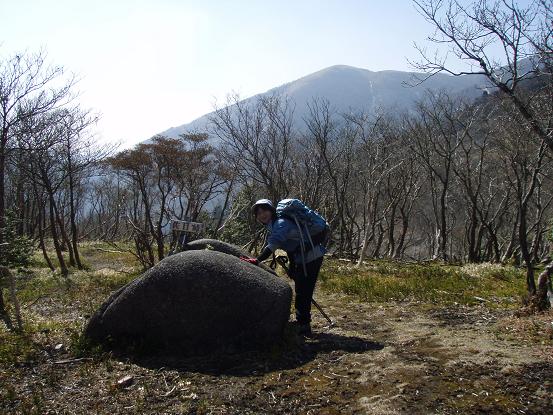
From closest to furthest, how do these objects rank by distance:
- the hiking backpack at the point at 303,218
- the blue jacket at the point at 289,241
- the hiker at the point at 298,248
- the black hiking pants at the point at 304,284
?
the blue jacket at the point at 289,241, the hiker at the point at 298,248, the hiking backpack at the point at 303,218, the black hiking pants at the point at 304,284

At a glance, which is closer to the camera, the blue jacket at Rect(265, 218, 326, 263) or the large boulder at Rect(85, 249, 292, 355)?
the large boulder at Rect(85, 249, 292, 355)

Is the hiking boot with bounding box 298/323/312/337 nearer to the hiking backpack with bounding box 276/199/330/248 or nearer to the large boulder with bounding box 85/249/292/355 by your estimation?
the large boulder with bounding box 85/249/292/355

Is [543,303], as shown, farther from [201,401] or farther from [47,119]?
[47,119]

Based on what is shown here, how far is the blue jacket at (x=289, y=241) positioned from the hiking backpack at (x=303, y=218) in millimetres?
58

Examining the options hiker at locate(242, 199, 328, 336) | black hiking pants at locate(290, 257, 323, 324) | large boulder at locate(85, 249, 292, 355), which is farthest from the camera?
black hiking pants at locate(290, 257, 323, 324)

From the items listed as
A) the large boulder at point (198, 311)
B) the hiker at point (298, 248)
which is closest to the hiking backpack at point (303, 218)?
the hiker at point (298, 248)

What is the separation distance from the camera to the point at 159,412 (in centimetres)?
418

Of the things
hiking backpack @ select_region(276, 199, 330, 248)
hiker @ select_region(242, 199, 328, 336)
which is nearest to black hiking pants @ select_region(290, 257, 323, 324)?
hiker @ select_region(242, 199, 328, 336)

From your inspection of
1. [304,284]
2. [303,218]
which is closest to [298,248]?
[303,218]

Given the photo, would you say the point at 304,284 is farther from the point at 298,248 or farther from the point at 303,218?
the point at 303,218

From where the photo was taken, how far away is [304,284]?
248 inches

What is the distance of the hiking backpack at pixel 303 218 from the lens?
608 centimetres

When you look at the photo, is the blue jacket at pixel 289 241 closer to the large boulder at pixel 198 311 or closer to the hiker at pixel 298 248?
the hiker at pixel 298 248

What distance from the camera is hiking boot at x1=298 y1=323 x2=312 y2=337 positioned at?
6323 millimetres
